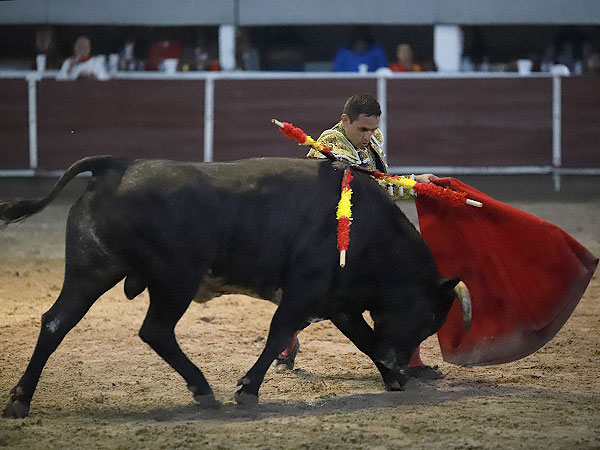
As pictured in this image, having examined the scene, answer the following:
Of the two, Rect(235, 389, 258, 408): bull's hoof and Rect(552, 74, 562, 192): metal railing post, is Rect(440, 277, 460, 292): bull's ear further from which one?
Rect(552, 74, 562, 192): metal railing post

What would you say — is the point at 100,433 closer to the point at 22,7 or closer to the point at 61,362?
the point at 61,362

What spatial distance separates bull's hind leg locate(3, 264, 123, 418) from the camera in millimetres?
3188

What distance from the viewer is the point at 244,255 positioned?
331cm

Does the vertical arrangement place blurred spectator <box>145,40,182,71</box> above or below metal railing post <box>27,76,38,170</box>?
above

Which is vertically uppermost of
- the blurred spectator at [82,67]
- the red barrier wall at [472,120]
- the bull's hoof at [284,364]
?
the blurred spectator at [82,67]

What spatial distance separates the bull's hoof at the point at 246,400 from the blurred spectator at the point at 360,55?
7.52 m

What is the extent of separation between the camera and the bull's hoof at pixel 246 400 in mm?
3314

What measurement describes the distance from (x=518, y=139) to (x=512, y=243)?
6.68 metres

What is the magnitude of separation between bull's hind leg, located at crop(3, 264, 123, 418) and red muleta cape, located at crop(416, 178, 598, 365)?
4.68 ft

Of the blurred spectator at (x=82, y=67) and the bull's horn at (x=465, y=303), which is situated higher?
the blurred spectator at (x=82, y=67)

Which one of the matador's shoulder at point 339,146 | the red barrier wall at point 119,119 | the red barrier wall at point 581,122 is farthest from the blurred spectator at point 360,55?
the matador's shoulder at point 339,146

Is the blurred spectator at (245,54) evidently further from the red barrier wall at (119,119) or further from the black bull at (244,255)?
the black bull at (244,255)

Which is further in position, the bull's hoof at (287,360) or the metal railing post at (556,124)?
the metal railing post at (556,124)

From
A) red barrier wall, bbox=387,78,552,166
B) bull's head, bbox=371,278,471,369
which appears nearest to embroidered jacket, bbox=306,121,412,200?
bull's head, bbox=371,278,471,369
